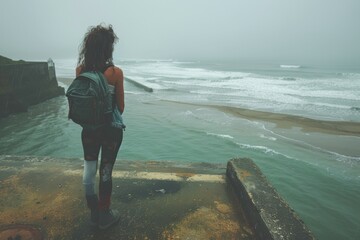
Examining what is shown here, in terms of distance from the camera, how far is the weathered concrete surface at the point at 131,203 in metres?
2.73

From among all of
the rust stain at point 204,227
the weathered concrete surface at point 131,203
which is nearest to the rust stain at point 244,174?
the weathered concrete surface at point 131,203

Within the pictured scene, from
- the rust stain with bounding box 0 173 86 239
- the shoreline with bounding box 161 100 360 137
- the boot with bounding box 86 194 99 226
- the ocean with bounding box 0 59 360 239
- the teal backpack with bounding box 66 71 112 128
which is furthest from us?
the shoreline with bounding box 161 100 360 137

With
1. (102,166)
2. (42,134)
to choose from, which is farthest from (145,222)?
(42,134)

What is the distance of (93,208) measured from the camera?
270cm

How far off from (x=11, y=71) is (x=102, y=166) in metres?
14.1

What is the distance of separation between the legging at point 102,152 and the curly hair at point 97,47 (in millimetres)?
578

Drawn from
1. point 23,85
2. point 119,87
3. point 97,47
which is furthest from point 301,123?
A: point 23,85

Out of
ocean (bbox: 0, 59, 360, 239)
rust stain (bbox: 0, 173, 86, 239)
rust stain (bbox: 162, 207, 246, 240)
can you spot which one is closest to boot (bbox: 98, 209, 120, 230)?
rust stain (bbox: 0, 173, 86, 239)

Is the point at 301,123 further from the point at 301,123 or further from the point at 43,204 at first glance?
the point at 43,204

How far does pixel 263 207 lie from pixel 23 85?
52.7ft

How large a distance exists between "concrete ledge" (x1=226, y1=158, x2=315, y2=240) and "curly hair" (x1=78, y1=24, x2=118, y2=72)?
2149mm

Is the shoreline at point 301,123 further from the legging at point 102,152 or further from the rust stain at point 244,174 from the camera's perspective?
the legging at point 102,152

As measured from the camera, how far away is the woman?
2.30 metres

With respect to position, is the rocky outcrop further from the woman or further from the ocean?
the woman
